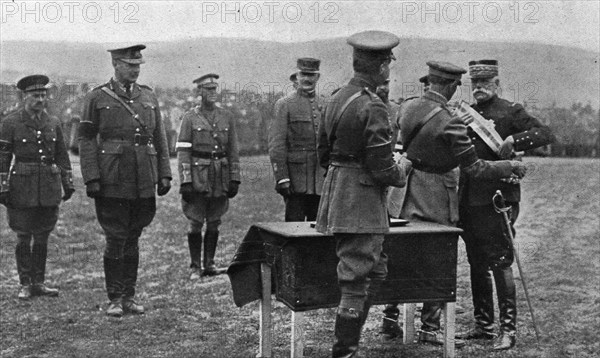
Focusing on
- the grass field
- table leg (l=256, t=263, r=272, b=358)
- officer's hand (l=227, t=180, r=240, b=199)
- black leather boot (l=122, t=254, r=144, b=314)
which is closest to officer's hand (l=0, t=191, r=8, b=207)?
the grass field

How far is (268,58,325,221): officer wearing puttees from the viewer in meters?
7.20

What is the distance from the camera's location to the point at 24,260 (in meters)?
7.47

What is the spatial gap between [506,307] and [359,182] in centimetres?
194

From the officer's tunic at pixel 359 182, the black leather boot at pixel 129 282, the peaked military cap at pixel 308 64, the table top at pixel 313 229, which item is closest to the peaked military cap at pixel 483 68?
the table top at pixel 313 229

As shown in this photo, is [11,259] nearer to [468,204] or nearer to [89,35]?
[89,35]

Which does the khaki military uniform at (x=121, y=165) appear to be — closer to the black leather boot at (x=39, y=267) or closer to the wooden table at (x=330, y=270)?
the black leather boot at (x=39, y=267)

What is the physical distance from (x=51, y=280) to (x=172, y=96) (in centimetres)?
631

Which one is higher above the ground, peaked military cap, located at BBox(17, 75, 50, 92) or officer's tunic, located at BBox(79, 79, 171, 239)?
peaked military cap, located at BBox(17, 75, 50, 92)

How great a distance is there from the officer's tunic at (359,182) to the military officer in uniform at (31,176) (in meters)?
3.98

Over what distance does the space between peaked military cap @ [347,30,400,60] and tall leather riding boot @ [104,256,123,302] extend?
332cm

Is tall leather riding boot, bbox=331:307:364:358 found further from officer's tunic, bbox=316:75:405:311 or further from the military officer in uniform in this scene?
the military officer in uniform

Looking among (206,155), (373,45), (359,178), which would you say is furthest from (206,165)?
(373,45)

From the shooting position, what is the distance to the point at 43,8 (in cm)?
755

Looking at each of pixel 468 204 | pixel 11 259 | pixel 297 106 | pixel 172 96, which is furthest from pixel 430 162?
pixel 172 96
